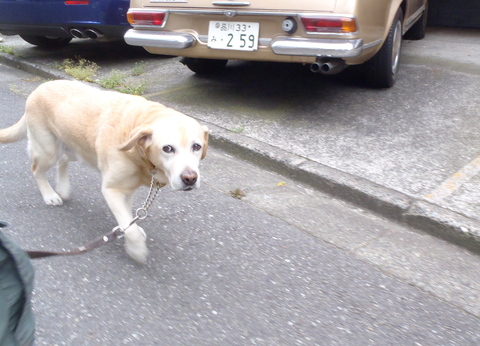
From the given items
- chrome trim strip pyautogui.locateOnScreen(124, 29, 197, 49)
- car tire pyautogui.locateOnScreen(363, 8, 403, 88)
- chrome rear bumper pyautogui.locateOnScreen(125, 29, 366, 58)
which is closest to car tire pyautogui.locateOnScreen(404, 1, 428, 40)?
car tire pyautogui.locateOnScreen(363, 8, 403, 88)

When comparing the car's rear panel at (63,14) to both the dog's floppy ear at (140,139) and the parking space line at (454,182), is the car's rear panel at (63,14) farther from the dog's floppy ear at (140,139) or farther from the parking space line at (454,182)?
the parking space line at (454,182)

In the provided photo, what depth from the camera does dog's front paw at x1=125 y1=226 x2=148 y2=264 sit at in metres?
2.30

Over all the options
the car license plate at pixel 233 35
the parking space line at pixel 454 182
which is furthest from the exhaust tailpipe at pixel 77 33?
the parking space line at pixel 454 182

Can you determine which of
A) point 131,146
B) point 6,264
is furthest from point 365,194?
point 6,264

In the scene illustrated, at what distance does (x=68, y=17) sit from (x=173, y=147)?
170 inches

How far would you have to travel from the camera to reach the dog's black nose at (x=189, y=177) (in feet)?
6.89

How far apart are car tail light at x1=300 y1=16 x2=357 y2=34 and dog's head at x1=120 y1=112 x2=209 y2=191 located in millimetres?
1851

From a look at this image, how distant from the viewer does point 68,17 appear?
5723 mm

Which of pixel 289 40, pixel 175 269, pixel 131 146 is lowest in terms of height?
pixel 175 269

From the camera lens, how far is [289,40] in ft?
12.5

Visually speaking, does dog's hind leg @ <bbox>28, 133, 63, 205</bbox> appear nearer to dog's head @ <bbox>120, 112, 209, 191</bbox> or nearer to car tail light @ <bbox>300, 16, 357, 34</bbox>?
dog's head @ <bbox>120, 112, 209, 191</bbox>

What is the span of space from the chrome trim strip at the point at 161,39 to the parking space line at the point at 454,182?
2.37 meters

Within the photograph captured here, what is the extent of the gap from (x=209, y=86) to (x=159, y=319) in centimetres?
349

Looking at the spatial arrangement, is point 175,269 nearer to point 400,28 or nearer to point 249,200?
point 249,200
